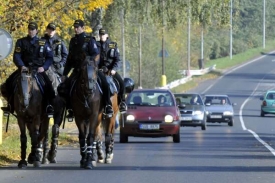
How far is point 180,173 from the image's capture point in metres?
17.2

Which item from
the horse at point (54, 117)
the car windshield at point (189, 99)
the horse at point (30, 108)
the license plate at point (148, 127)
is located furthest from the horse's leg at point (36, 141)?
the car windshield at point (189, 99)

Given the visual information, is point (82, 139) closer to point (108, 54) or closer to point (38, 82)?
point (38, 82)

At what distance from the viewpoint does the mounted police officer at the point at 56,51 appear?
64.5ft

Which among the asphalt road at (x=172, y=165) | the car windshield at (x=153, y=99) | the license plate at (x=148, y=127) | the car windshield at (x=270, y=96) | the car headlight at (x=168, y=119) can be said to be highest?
the car windshield at (x=270, y=96)

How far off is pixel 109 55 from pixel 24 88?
Result: 2497mm

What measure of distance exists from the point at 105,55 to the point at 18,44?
211 centimetres

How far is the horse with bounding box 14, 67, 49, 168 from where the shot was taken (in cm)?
1795

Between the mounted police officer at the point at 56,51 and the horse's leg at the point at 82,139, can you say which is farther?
the mounted police officer at the point at 56,51

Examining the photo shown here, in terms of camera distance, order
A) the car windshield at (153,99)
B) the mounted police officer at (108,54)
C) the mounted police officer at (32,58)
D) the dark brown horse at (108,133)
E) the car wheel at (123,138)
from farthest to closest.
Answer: the car windshield at (153,99), the car wheel at (123,138), the mounted police officer at (108,54), the dark brown horse at (108,133), the mounted police officer at (32,58)

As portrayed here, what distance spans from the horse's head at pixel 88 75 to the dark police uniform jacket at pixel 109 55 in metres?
1.62

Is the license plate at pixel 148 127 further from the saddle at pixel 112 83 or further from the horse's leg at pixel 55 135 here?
the horse's leg at pixel 55 135

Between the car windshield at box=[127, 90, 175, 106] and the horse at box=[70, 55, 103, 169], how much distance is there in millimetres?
10746

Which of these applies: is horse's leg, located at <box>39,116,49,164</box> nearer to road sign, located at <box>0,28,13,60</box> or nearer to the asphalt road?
the asphalt road

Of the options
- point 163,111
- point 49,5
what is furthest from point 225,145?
point 49,5
